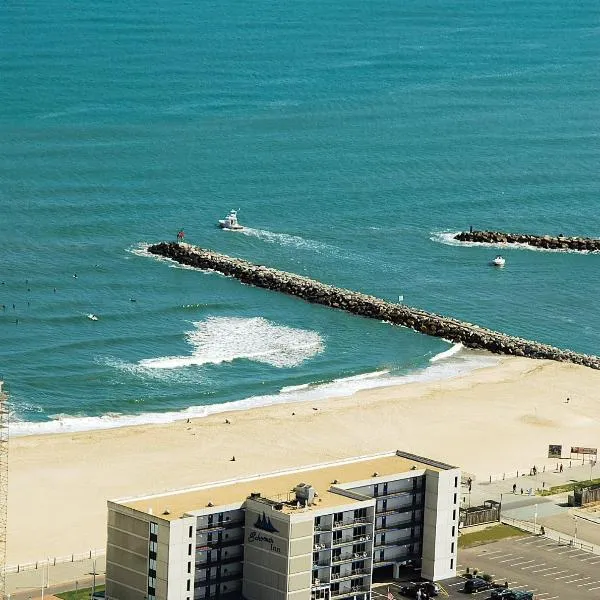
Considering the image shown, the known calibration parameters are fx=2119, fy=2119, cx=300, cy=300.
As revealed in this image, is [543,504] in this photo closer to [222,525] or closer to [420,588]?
[420,588]

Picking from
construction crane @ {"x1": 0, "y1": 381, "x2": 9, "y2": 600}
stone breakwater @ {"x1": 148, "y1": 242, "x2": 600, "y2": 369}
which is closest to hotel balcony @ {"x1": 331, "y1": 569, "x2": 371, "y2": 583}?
construction crane @ {"x1": 0, "y1": 381, "x2": 9, "y2": 600}

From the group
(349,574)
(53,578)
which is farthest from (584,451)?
(53,578)

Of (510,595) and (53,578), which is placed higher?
(510,595)

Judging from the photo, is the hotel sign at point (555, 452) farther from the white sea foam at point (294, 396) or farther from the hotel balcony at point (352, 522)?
the hotel balcony at point (352, 522)

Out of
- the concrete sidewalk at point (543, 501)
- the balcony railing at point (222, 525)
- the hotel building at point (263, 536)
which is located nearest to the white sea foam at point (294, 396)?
the concrete sidewalk at point (543, 501)

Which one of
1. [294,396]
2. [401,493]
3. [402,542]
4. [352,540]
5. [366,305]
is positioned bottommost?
[402,542]

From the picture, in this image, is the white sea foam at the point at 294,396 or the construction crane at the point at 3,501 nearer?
the construction crane at the point at 3,501

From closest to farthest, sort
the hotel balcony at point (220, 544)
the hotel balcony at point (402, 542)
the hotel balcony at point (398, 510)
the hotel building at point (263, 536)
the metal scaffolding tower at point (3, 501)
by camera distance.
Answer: the hotel building at point (263, 536) < the hotel balcony at point (220, 544) < the metal scaffolding tower at point (3, 501) < the hotel balcony at point (398, 510) < the hotel balcony at point (402, 542)

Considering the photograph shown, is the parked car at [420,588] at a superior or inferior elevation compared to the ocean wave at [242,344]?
inferior

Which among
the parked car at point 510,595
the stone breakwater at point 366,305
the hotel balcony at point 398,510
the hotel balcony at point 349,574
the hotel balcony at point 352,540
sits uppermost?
the stone breakwater at point 366,305
